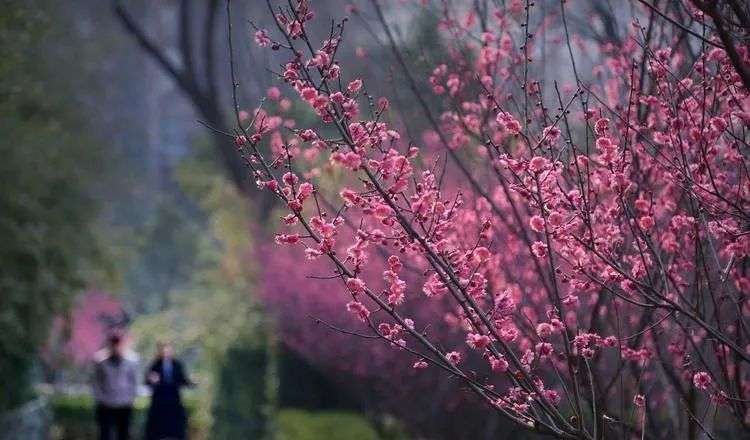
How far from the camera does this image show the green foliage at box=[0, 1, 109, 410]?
1066cm

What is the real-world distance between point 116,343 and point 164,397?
96cm

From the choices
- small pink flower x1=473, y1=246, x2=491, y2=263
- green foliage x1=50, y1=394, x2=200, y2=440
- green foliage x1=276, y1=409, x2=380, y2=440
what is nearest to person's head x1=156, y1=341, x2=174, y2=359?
green foliage x1=276, y1=409, x2=380, y2=440

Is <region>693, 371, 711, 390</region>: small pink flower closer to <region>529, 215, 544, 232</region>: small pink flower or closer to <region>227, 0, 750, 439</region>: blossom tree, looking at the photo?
<region>227, 0, 750, 439</region>: blossom tree

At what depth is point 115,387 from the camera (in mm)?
10094

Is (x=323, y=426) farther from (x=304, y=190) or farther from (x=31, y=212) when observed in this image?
(x=304, y=190)

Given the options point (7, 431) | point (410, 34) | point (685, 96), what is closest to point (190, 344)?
point (7, 431)

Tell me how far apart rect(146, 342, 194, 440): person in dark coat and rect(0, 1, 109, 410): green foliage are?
4.85 ft

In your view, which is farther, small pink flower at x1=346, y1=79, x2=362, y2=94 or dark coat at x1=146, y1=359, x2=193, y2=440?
dark coat at x1=146, y1=359, x2=193, y2=440

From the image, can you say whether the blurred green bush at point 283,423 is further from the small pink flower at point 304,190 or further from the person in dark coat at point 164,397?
the small pink flower at point 304,190

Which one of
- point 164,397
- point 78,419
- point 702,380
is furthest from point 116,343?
point 78,419

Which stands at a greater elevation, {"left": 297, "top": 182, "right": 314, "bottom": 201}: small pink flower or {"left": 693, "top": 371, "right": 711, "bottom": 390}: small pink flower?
{"left": 297, "top": 182, "right": 314, "bottom": 201}: small pink flower

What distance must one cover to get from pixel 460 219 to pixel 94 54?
16.2 metres

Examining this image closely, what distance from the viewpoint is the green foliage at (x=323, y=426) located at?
1388cm

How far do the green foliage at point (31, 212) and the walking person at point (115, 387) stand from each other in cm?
113
